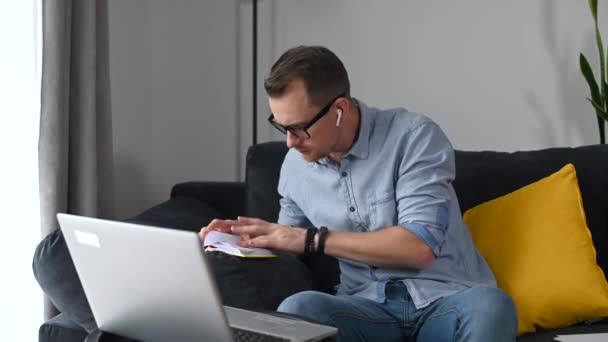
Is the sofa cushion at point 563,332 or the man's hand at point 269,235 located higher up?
the man's hand at point 269,235

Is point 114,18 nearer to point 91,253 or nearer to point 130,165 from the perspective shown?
point 130,165

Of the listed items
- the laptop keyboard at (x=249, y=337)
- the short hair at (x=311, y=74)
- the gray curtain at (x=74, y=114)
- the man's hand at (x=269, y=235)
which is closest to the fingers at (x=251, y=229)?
the man's hand at (x=269, y=235)

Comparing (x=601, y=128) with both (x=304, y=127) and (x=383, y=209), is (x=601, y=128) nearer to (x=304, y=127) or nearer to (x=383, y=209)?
(x=383, y=209)

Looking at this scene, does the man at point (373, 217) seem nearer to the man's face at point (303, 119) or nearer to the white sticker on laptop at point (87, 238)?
the man's face at point (303, 119)

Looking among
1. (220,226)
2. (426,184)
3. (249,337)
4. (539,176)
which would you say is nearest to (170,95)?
(220,226)

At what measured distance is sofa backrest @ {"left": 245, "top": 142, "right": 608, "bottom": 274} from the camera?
89.3 inches

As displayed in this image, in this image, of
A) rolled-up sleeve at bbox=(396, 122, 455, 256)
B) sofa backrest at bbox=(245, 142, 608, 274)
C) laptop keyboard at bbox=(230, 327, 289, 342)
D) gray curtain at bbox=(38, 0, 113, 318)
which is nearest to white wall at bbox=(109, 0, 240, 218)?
gray curtain at bbox=(38, 0, 113, 318)

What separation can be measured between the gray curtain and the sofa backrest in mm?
549

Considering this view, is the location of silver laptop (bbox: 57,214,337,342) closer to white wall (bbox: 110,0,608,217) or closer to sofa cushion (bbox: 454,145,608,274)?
sofa cushion (bbox: 454,145,608,274)

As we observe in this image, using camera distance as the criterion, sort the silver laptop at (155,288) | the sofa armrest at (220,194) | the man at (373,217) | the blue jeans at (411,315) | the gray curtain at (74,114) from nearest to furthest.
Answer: the silver laptop at (155,288) → the blue jeans at (411,315) → the man at (373,217) → the gray curtain at (74,114) → the sofa armrest at (220,194)

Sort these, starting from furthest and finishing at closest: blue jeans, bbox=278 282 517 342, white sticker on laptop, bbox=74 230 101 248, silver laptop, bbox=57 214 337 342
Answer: blue jeans, bbox=278 282 517 342, white sticker on laptop, bbox=74 230 101 248, silver laptop, bbox=57 214 337 342

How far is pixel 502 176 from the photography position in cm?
234

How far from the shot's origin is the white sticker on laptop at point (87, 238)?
53.8 inches

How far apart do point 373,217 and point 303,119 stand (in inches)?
11.6
